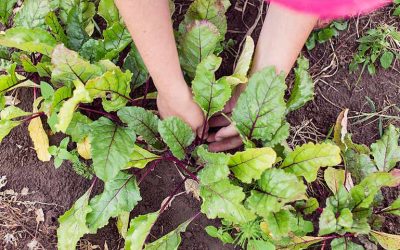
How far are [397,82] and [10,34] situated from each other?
3.94ft

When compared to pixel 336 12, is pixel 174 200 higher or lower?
lower

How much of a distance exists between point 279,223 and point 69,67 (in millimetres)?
669

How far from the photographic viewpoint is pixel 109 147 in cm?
138

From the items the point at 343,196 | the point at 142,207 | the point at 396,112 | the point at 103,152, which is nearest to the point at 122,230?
the point at 142,207

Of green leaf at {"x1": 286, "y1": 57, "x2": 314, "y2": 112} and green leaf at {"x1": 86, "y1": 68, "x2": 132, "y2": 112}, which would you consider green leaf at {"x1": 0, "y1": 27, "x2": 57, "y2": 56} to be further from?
green leaf at {"x1": 286, "y1": 57, "x2": 314, "y2": 112}

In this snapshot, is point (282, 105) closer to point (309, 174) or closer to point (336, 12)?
point (309, 174)

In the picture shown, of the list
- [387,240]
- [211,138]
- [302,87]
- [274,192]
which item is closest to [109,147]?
[211,138]

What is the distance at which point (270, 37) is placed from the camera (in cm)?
137

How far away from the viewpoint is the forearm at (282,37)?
1.25m

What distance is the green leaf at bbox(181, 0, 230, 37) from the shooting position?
5.05ft

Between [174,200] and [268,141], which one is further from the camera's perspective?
[174,200]

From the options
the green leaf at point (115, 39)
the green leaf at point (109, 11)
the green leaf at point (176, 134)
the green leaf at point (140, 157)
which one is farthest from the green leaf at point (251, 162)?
the green leaf at point (109, 11)

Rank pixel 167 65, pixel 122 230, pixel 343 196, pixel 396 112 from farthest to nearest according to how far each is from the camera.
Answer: pixel 396 112 < pixel 122 230 < pixel 343 196 < pixel 167 65

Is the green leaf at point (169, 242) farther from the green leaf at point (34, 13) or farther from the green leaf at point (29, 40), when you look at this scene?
the green leaf at point (34, 13)
